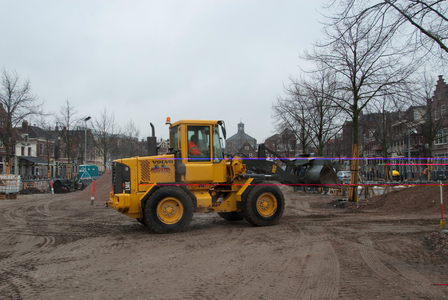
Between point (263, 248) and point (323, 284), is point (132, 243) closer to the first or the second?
point (263, 248)

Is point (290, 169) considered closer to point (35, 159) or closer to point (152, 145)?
point (152, 145)

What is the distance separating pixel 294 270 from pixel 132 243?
3913mm

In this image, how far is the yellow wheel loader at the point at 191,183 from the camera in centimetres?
898

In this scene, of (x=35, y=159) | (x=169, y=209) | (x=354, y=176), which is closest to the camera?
(x=169, y=209)

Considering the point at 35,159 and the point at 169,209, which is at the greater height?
the point at 35,159

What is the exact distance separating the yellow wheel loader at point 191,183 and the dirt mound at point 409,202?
16.7 ft

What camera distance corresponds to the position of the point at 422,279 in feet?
17.4

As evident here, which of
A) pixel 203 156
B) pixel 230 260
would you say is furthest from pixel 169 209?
pixel 230 260

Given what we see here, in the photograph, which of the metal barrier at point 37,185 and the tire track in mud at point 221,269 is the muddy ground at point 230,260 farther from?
the metal barrier at point 37,185

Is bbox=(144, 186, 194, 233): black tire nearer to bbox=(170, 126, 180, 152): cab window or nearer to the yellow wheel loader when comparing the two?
the yellow wheel loader

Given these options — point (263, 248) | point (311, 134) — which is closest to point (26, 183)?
point (311, 134)

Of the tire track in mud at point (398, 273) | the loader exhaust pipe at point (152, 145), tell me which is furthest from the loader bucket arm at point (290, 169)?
the tire track in mud at point (398, 273)

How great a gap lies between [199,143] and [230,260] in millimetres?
3888

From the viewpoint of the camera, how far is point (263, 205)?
10.0m
